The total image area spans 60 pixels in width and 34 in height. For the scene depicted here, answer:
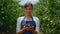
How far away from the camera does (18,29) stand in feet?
8.30

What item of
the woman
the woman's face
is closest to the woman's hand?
the woman

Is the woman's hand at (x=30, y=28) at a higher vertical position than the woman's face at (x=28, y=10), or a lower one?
lower

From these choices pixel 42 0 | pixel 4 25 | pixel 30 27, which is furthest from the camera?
pixel 42 0

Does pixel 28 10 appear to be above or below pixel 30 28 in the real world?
above

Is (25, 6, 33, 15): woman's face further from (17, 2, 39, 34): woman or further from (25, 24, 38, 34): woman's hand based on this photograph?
(25, 24, 38, 34): woman's hand

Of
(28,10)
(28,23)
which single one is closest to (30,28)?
(28,23)

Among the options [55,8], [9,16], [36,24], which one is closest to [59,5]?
[55,8]

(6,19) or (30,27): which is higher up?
(30,27)

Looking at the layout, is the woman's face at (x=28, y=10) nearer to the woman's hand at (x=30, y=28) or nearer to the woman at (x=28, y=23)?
the woman at (x=28, y=23)

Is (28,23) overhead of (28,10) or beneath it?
beneath

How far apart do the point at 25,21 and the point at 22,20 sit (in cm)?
5

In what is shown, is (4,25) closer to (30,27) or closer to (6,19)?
(6,19)

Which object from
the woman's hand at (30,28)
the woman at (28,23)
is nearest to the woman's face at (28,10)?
the woman at (28,23)

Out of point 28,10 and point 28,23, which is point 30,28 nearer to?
point 28,23
